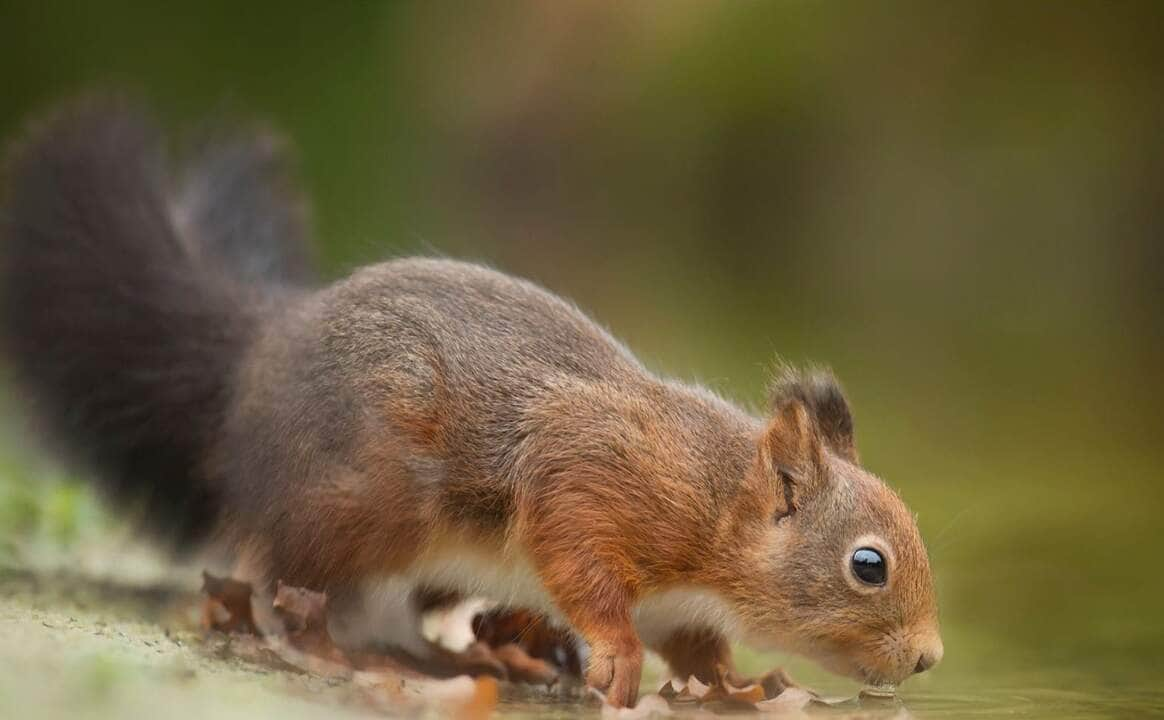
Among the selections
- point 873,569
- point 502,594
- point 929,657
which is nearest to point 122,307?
point 502,594

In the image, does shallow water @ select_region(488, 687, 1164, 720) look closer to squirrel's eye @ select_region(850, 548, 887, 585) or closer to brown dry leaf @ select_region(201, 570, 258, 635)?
squirrel's eye @ select_region(850, 548, 887, 585)

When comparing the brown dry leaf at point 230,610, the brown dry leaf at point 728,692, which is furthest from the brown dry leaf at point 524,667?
the brown dry leaf at point 230,610

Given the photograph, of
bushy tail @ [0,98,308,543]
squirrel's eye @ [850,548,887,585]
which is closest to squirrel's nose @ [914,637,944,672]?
squirrel's eye @ [850,548,887,585]

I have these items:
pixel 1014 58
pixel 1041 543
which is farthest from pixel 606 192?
pixel 1041 543

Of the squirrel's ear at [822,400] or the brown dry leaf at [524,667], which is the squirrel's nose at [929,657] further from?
the brown dry leaf at [524,667]

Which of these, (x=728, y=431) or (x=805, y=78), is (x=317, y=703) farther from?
(x=805, y=78)
